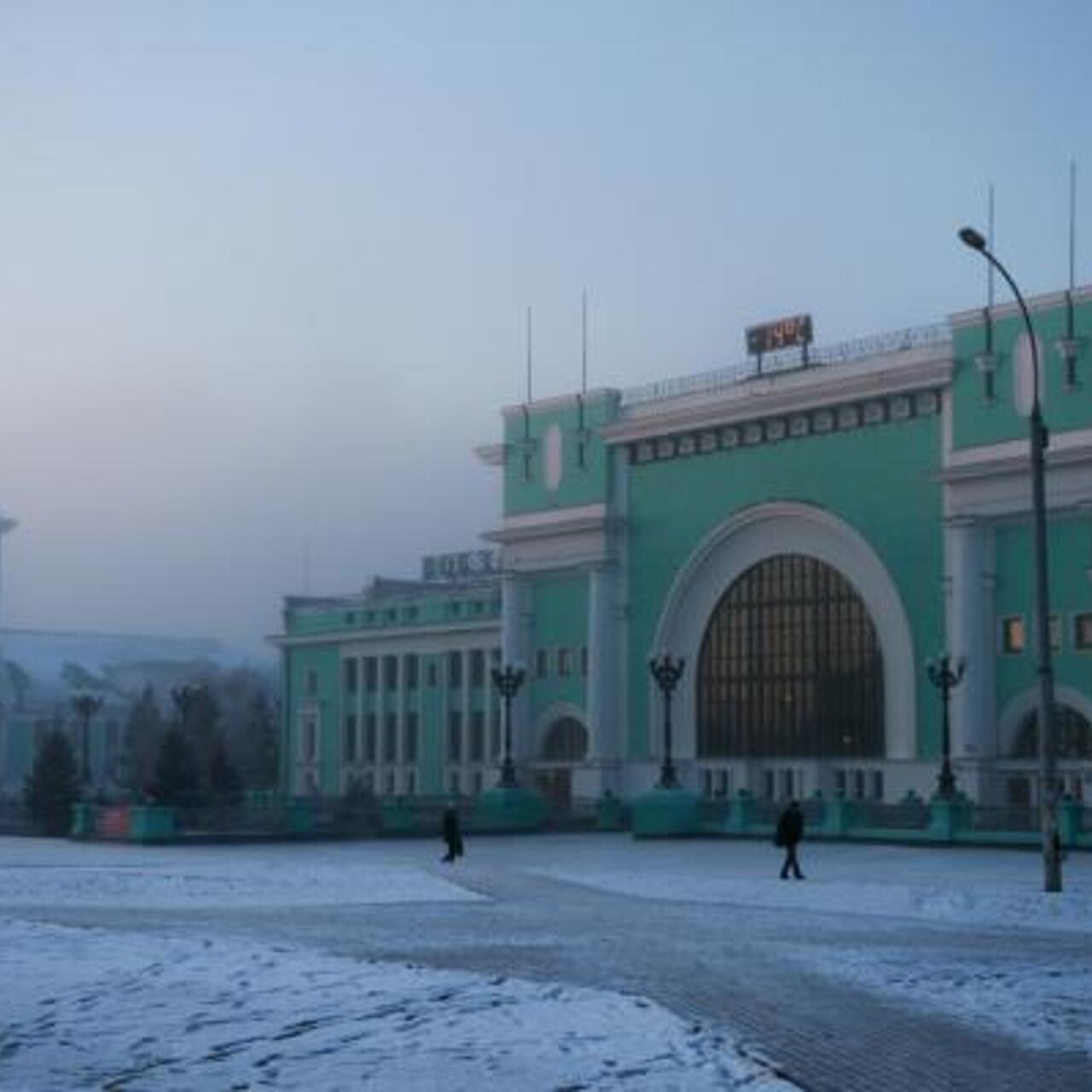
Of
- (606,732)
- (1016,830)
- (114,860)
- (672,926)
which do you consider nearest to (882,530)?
(606,732)

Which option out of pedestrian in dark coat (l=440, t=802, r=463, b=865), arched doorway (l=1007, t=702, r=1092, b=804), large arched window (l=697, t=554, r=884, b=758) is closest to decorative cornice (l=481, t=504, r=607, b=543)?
large arched window (l=697, t=554, r=884, b=758)

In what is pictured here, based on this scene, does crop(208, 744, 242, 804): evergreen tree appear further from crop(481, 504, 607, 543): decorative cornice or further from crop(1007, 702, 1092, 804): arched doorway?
crop(1007, 702, 1092, 804): arched doorway

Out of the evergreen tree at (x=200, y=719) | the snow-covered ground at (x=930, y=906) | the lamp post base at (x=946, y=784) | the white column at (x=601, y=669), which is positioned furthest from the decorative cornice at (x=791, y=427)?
the evergreen tree at (x=200, y=719)

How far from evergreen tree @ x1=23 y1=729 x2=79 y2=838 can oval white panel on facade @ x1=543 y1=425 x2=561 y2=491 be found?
2325cm

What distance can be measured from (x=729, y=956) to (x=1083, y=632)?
150 ft

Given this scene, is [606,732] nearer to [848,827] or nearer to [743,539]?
[743,539]

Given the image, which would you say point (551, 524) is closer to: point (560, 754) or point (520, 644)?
point (520, 644)

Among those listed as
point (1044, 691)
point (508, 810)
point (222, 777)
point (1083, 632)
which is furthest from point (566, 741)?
point (1044, 691)

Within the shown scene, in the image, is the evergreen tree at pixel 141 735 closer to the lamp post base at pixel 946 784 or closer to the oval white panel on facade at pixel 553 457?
the oval white panel on facade at pixel 553 457

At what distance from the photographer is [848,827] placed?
5484 cm

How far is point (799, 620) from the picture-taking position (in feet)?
248

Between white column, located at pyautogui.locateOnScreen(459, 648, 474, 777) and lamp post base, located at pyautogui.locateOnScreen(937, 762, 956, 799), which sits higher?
white column, located at pyautogui.locateOnScreen(459, 648, 474, 777)

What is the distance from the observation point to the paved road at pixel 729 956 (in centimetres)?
1370

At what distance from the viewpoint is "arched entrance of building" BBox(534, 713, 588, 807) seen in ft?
275
